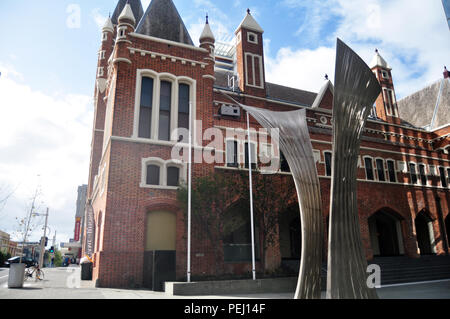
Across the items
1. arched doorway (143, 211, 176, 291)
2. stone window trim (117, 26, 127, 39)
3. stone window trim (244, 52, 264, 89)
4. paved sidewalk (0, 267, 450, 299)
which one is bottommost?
paved sidewalk (0, 267, 450, 299)

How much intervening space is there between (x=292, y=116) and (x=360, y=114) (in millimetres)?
2460

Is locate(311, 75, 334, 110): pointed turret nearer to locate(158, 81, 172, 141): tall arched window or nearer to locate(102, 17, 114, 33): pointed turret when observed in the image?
locate(158, 81, 172, 141): tall arched window

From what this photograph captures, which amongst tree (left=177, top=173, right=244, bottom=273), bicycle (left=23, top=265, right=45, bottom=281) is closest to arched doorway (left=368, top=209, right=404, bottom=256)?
tree (left=177, top=173, right=244, bottom=273)

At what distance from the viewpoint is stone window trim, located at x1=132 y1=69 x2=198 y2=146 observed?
1641cm

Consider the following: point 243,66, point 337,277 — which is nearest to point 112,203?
point 337,277

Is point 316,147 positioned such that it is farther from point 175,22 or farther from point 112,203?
point 112,203

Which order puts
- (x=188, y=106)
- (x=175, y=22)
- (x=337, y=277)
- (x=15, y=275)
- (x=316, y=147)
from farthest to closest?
(x=316, y=147) < (x=175, y=22) < (x=188, y=106) < (x=15, y=275) < (x=337, y=277)

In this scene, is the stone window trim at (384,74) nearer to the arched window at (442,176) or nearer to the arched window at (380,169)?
the arched window at (442,176)

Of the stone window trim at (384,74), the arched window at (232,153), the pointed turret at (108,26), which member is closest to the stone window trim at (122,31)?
the arched window at (232,153)

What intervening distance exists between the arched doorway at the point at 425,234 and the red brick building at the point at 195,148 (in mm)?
77

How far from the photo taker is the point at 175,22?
64.2 feet

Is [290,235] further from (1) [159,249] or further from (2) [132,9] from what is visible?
(2) [132,9]

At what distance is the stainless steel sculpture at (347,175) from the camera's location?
7.71m

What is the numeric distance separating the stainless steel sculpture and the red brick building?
691cm
